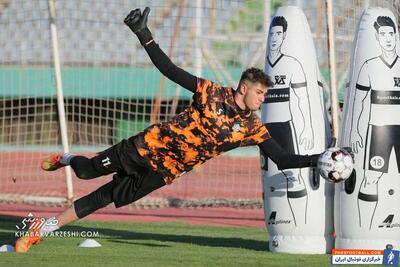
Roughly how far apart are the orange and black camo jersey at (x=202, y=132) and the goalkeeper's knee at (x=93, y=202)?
487 mm

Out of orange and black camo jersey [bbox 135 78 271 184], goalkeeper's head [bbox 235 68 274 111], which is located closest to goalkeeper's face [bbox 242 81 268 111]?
goalkeeper's head [bbox 235 68 274 111]

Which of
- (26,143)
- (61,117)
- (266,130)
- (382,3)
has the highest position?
(382,3)

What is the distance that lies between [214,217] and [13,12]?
465 centimetres

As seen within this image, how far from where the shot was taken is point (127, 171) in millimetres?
8773

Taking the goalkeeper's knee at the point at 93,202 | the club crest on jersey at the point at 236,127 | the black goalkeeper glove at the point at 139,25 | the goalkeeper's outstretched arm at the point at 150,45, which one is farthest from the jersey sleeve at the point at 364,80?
the goalkeeper's knee at the point at 93,202

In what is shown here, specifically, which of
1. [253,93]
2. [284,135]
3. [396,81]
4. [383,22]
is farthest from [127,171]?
[383,22]

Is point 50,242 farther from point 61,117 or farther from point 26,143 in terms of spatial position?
point 26,143

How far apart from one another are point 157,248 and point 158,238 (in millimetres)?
1236

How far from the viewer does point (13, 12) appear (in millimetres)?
15469

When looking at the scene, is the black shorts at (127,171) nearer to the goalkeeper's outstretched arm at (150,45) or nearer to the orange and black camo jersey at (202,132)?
the orange and black camo jersey at (202,132)

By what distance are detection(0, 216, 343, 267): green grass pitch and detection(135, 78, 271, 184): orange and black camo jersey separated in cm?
84

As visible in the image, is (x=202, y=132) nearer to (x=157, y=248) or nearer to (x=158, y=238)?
(x=157, y=248)

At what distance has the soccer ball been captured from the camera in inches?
325

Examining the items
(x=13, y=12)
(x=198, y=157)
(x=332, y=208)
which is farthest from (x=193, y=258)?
(x=13, y=12)
